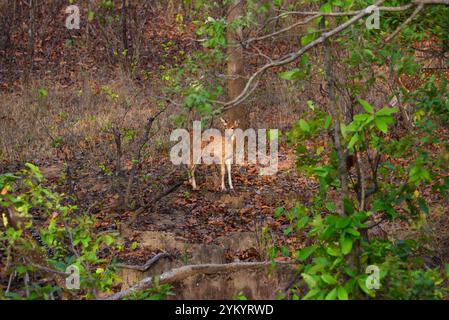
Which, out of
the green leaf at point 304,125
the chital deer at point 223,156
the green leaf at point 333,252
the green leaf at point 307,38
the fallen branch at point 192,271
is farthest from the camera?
the chital deer at point 223,156

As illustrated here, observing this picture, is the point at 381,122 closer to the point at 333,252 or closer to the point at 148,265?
the point at 333,252

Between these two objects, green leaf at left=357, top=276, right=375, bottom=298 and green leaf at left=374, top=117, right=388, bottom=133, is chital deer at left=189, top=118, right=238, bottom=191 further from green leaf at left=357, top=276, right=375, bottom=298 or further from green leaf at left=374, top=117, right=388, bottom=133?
green leaf at left=357, top=276, right=375, bottom=298

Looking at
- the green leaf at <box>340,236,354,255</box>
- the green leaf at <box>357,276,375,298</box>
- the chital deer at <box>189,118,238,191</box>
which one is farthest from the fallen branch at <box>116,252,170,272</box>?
the chital deer at <box>189,118,238,191</box>

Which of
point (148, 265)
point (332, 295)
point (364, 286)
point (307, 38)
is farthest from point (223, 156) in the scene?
point (332, 295)

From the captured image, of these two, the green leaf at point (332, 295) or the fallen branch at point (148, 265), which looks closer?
the green leaf at point (332, 295)

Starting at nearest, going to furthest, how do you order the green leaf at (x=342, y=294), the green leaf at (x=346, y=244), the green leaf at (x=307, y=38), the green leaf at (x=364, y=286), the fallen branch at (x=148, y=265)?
1. the green leaf at (x=342, y=294)
2. the green leaf at (x=364, y=286)
3. the green leaf at (x=346, y=244)
4. the green leaf at (x=307, y=38)
5. the fallen branch at (x=148, y=265)

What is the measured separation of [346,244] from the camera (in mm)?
5172

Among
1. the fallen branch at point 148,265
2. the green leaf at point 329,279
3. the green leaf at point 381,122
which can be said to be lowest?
the fallen branch at point 148,265

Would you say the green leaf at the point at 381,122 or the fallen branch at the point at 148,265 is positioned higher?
the green leaf at the point at 381,122

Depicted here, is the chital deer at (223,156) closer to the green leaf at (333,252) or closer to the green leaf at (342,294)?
the green leaf at (333,252)

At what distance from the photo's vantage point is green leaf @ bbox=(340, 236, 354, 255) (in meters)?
5.13

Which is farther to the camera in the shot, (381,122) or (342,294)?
(381,122)

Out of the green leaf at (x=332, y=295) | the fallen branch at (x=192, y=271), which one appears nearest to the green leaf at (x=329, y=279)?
the green leaf at (x=332, y=295)

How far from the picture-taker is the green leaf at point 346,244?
202 inches
